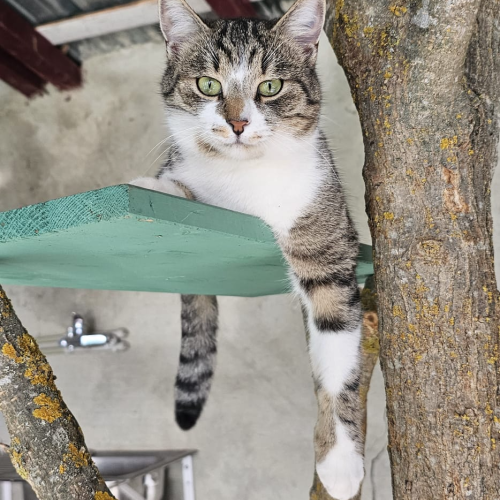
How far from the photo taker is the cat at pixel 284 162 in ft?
4.16

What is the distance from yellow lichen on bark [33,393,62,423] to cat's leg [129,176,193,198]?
1.39ft

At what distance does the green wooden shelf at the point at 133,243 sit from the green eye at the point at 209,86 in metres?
0.33

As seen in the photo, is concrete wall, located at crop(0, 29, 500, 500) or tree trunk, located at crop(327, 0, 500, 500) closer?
tree trunk, located at crop(327, 0, 500, 500)

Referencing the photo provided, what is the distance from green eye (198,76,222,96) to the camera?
1.29m

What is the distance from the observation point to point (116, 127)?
357 centimetres

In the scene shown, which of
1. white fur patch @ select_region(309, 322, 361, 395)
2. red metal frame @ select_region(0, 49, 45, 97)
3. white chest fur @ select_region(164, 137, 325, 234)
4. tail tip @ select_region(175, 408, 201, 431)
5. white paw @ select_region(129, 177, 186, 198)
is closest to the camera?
white paw @ select_region(129, 177, 186, 198)

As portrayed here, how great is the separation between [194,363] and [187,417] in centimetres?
17

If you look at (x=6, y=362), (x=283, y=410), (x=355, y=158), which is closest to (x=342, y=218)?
(x=6, y=362)

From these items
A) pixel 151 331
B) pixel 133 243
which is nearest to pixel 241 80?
pixel 133 243

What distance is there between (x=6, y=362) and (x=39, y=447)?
6.0 inches

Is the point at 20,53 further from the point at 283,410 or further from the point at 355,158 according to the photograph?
the point at 283,410

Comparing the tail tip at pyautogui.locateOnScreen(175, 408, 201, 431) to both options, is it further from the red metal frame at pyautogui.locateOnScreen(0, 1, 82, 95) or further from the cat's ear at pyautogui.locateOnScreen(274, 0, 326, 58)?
the red metal frame at pyautogui.locateOnScreen(0, 1, 82, 95)

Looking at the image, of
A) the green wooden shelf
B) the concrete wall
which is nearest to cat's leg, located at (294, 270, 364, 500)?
the green wooden shelf

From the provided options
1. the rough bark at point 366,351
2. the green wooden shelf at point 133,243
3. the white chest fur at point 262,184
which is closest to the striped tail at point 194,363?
the green wooden shelf at point 133,243
